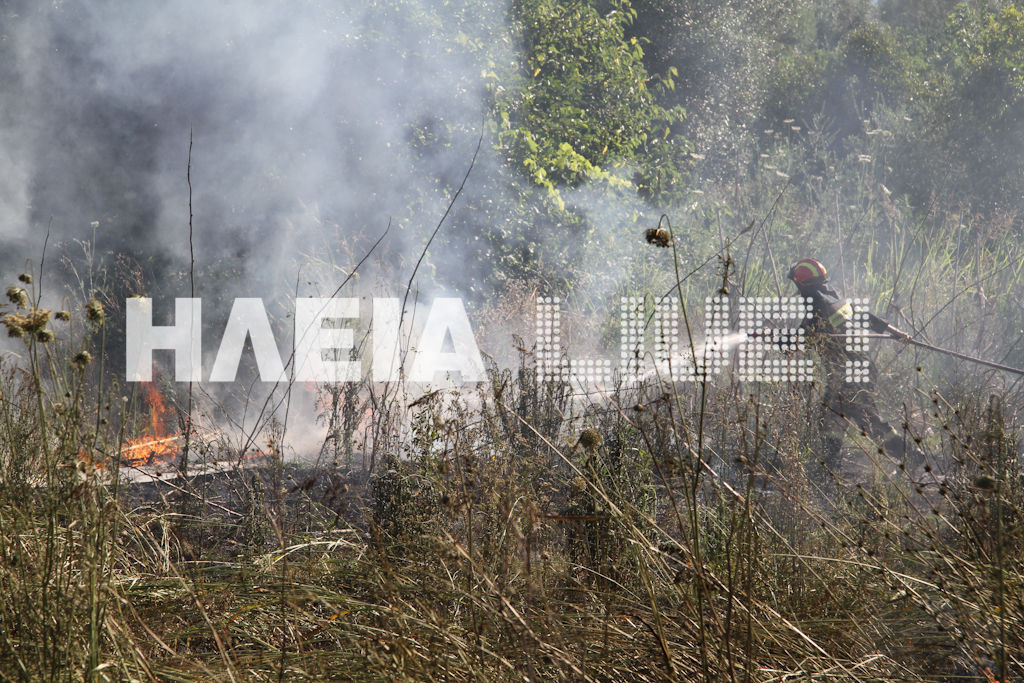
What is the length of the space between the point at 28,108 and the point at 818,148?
36.8ft

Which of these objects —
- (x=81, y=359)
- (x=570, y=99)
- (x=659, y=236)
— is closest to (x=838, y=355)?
(x=659, y=236)

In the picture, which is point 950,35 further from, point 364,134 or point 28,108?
point 28,108

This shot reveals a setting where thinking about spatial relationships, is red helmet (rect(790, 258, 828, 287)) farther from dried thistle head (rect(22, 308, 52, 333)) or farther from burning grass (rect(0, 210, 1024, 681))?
dried thistle head (rect(22, 308, 52, 333))

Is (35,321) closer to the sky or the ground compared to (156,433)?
closer to the sky

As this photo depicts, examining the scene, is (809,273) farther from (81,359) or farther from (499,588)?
(81,359)

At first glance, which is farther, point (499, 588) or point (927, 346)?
point (927, 346)

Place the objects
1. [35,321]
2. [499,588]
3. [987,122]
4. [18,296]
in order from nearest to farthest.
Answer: [35,321]
[18,296]
[499,588]
[987,122]

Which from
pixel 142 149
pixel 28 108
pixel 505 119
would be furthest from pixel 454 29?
pixel 28 108

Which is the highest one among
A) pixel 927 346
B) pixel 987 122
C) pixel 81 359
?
pixel 987 122

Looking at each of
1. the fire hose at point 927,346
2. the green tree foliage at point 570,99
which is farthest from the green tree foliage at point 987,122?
the fire hose at point 927,346

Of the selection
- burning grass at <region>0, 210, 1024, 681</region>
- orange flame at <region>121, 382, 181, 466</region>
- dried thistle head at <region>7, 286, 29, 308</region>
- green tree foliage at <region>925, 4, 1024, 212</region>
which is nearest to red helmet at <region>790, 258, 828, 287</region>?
burning grass at <region>0, 210, 1024, 681</region>

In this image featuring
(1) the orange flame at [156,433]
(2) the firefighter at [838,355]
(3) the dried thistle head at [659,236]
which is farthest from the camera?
(2) the firefighter at [838,355]

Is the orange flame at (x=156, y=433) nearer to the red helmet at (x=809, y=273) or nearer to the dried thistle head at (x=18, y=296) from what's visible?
the dried thistle head at (x=18, y=296)

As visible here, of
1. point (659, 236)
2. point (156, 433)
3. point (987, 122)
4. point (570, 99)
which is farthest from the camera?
point (987, 122)
